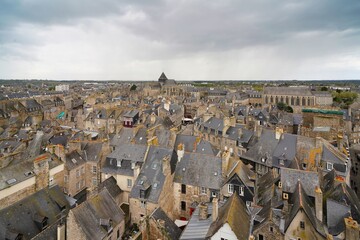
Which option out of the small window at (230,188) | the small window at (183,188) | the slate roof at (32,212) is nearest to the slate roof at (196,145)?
the small window at (183,188)

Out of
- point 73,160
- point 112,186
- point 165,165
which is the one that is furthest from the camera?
point 73,160

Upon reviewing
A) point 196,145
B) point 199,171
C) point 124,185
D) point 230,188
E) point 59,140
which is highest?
point 196,145

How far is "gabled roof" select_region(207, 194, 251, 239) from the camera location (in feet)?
61.2

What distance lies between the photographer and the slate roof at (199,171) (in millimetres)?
29078

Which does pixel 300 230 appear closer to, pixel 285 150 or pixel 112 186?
pixel 285 150

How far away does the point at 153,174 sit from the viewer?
29156 mm

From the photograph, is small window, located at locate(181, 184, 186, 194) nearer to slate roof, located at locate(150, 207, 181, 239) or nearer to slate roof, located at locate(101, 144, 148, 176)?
slate roof, located at locate(101, 144, 148, 176)

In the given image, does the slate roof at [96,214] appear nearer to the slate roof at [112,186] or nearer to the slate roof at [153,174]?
the slate roof at [153,174]

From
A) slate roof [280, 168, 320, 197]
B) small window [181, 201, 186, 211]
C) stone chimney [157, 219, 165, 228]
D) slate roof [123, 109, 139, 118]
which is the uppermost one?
slate roof [123, 109, 139, 118]

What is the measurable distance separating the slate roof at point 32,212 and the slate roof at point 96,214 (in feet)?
9.29

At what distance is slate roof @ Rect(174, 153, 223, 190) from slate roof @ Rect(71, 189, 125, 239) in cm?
878

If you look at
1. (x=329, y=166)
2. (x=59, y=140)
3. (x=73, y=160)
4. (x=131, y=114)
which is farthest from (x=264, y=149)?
(x=131, y=114)

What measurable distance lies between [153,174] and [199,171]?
5358 mm

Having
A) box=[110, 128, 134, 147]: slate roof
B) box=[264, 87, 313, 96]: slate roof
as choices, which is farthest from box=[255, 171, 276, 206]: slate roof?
box=[264, 87, 313, 96]: slate roof
